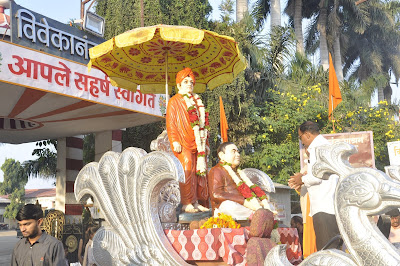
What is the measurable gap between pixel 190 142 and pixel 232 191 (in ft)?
2.49

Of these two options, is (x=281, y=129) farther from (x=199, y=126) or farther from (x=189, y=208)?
(x=189, y=208)

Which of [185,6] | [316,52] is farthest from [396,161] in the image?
[316,52]

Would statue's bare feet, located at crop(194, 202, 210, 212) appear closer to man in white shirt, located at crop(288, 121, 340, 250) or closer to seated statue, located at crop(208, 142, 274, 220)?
seated statue, located at crop(208, 142, 274, 220)

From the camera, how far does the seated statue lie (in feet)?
15.0

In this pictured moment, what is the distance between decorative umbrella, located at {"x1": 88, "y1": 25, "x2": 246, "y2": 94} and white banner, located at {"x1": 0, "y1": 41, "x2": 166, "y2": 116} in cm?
216

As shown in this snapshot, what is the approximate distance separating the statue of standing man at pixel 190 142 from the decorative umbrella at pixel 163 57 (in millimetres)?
645

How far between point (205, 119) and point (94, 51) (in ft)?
5.33

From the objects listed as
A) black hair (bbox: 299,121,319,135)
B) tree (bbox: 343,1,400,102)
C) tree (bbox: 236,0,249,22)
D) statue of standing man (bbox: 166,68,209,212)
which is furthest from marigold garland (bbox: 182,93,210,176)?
tree (bbox: 343,1,400,102)

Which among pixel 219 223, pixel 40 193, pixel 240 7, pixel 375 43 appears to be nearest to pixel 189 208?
pixel 219 223

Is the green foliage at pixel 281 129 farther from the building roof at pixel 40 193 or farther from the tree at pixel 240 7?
the building roof at pixel 40 193

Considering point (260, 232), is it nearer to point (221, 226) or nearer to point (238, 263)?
point (238, 263)

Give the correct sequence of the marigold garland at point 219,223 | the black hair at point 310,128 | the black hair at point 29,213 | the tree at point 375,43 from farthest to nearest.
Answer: the tree at point 375,43, the black hair at point 310,128, the marigold garland at point 219,223, the black hair at point 29,213

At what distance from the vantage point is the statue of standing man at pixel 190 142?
4996 millimetres

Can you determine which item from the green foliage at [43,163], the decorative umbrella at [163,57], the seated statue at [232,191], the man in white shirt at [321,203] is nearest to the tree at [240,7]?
the green foliage at [43,163]
